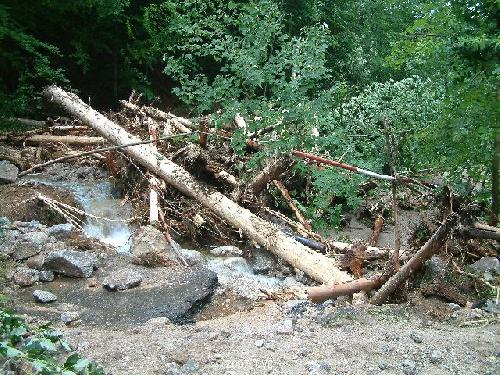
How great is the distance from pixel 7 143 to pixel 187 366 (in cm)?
705

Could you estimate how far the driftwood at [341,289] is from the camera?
4336 millimetres

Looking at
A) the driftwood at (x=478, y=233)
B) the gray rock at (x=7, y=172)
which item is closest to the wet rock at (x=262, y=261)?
the driftwood at (x=478, y=233)

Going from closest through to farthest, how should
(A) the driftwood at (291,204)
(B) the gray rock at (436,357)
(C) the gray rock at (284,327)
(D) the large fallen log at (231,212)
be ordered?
(B) the gray rock at (436,357)
(C) the gray rock at (284,327)
(D) the large fallen log at (231,212)
(A) the driftwood at (291,204)

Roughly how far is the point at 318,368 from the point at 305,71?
14.8 feet

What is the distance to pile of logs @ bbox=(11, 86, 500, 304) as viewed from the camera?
4359 mm

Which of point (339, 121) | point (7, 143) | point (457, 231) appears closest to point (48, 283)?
point (457, 231)

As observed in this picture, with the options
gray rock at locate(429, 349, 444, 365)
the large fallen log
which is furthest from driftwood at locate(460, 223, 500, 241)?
the large fallen log

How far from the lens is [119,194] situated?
759 cm

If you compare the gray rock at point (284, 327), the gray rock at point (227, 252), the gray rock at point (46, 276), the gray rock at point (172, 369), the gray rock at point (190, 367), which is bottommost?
the gray rock at point (46, 276)

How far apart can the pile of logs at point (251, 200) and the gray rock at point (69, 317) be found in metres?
2.05

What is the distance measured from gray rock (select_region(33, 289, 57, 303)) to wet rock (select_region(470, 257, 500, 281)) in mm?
4017

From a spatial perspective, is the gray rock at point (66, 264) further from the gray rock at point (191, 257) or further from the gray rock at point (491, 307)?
the gray rock at point (491, 307)

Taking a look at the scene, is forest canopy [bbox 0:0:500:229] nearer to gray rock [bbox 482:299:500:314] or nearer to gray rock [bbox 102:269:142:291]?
gray rock [bbox 482:299:500:314]

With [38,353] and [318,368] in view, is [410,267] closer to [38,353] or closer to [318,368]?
[318,368]
